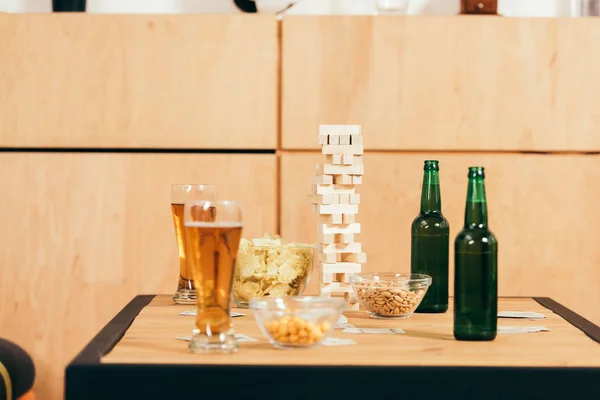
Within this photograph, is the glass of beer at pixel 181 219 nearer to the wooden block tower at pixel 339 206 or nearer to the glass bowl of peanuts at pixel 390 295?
the wooden block tower at pixel 339 206

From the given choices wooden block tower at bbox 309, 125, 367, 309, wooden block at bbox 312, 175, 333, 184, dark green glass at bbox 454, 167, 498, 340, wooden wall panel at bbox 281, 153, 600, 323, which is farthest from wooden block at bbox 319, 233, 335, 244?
wooden wall panel at bbox 281, 153, 600, 323

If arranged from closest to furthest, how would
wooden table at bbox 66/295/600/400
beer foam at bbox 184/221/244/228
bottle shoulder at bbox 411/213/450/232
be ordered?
wooden table at bbox 66/295/600/400 → beer foam at bbox 184/221/244/228 → bottle shoulder at bbox 411/213/450/232

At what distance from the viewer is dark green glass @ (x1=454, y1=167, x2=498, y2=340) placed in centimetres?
135

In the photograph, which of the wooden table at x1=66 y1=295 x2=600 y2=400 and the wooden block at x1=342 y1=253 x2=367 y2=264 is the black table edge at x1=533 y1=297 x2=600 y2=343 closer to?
the wooden table at x1=66 y1=295 x2=600 y2=400

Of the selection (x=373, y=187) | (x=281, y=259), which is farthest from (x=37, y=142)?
(x=281, y=259)

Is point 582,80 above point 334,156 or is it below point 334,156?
above

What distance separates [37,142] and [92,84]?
261mm

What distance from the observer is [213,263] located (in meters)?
1.29

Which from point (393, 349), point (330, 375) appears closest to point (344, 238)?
point (393, 349)

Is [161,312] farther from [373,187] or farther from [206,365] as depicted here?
[373,187]

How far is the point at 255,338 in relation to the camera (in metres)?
1.40

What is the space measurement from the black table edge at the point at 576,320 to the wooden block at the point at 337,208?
47cm

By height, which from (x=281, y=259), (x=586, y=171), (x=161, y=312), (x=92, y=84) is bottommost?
(x=161, y=312)

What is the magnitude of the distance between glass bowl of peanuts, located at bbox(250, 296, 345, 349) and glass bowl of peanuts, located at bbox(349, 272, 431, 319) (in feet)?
0.95
